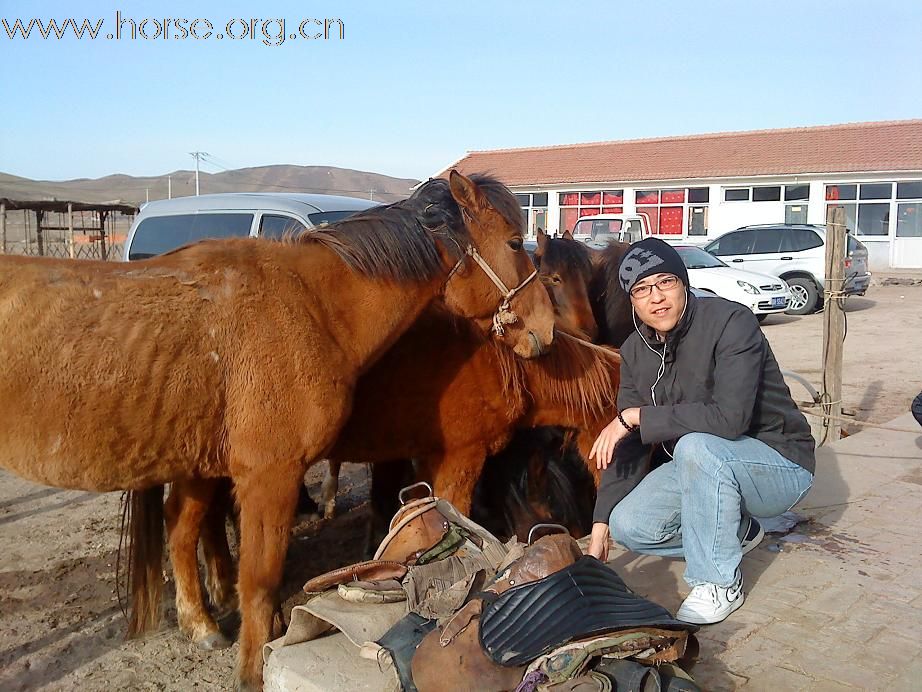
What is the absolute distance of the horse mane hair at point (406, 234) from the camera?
11.0 ft

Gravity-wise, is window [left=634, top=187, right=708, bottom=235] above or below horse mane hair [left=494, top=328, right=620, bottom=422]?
above

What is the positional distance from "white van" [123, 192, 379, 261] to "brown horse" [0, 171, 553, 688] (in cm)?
294

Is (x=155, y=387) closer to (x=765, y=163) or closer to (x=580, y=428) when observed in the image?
(x=580, y=428)

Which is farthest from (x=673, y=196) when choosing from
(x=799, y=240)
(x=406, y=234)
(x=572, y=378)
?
(x=406, y=234)

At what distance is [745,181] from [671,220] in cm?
284

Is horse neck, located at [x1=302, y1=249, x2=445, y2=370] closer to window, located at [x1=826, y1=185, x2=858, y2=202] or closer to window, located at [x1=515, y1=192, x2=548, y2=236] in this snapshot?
window, located at [x1=826, y1=185, x2=858, y2=202]

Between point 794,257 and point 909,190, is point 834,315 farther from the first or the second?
point 909,190

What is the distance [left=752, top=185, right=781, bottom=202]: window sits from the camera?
83.8ft

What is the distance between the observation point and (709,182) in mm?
26453

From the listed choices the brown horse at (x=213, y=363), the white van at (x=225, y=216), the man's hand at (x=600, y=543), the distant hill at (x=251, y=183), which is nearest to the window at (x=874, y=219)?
the white van at (x=225, y=216)

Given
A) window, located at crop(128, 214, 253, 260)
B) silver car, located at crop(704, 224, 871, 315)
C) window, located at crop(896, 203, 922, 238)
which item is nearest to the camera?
window, located at crop(128, 214, 253, 260)

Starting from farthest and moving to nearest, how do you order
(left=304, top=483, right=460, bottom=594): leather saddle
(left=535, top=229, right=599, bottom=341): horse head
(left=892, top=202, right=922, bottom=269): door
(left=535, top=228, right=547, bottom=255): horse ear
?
1. (left=892, top=202, right=922, bottom=269): door
2. (left=535, top=228, right=547, bottom=255): horse ear
3. (left=535, top=229, right=599, bottom=341): horse head
4. (left=304, top=483, right=460, bottom=594): leather saddle

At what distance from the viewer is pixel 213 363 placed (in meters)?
2.85

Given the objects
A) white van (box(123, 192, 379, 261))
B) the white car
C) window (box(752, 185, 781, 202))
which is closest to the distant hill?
window (box(752, 185, 781, 202))
